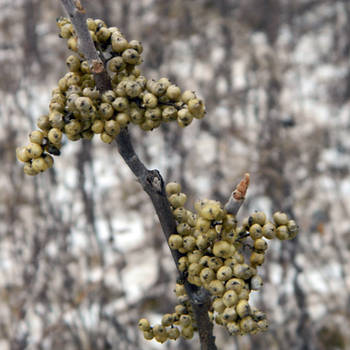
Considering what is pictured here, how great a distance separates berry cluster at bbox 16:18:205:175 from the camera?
3.18 ft

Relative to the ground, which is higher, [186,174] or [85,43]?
[186,174]

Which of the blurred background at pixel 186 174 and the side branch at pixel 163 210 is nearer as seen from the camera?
the side branch at pixel 163 210

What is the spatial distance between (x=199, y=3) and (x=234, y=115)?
2.21 meters

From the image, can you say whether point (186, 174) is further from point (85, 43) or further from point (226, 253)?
point (85, 43)

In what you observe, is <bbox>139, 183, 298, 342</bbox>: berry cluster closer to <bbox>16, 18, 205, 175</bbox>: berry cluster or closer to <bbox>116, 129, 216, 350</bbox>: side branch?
<bbox>116, 129, 216, 350</bbox>: side branch

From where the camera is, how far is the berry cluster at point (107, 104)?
0.97 meters

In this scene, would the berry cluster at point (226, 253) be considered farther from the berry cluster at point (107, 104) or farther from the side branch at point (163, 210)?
the berry cluster at point (107, 104)

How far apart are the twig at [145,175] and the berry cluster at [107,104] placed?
42 mm

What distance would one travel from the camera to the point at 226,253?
101 cm

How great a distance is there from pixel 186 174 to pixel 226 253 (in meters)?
3.77

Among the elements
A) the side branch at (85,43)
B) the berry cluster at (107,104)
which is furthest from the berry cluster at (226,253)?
the side branch at (85,43)

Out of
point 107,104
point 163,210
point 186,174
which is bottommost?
point 163,210

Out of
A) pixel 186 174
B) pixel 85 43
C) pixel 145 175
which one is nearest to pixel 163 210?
pixel 145 175

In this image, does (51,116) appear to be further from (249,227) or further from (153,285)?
(153,285)
